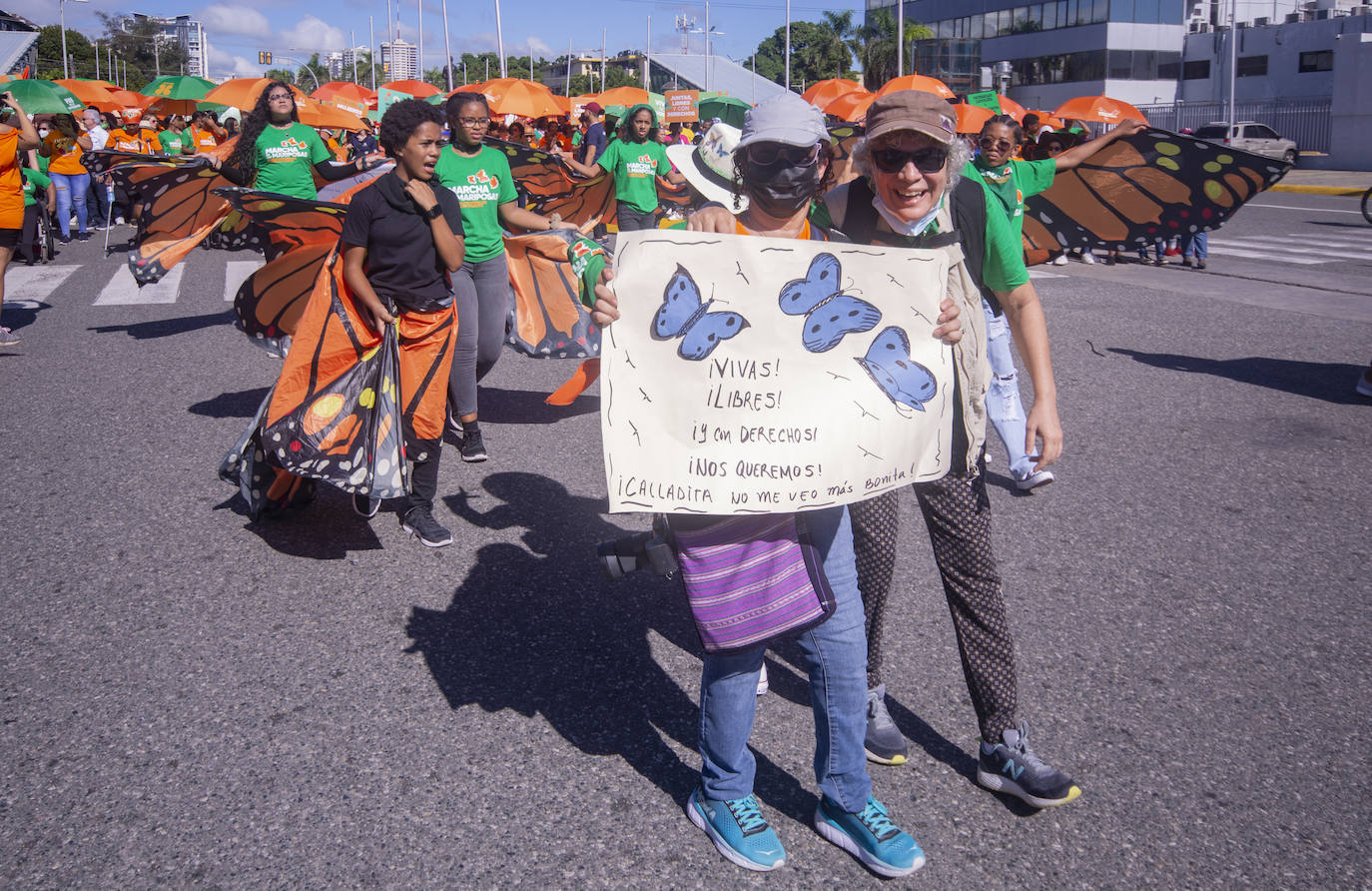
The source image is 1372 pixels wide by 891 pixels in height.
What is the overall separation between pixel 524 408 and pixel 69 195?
1329 centimetres

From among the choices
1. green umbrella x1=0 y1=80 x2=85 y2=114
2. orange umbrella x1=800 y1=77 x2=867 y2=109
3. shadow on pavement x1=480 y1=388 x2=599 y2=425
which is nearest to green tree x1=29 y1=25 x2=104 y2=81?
orange umbrella x1=800 y1=77 x2=867 y2=109

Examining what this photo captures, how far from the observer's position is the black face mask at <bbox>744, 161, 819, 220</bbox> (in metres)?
2.40

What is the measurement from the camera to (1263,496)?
520cm

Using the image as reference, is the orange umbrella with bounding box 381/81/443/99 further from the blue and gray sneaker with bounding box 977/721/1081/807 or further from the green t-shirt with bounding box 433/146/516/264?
the blue and gray sneaker with bounding box 977/721/1081/807

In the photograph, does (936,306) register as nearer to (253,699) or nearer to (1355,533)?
(253,699)

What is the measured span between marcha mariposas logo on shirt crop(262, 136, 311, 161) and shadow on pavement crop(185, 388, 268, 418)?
1744mm

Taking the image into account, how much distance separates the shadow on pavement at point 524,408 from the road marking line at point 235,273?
5.72m

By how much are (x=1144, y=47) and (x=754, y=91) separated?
2140 cm

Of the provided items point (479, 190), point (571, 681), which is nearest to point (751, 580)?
point (571, 681)

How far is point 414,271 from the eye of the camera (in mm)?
4578

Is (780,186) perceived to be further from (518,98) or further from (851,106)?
(518,98)

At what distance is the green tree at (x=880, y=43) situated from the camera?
5731 cm

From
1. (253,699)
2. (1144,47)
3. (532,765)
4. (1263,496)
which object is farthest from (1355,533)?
(1144,47)

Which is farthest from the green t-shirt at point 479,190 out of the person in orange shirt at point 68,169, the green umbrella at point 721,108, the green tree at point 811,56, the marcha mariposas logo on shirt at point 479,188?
the green tree at point 811,56
